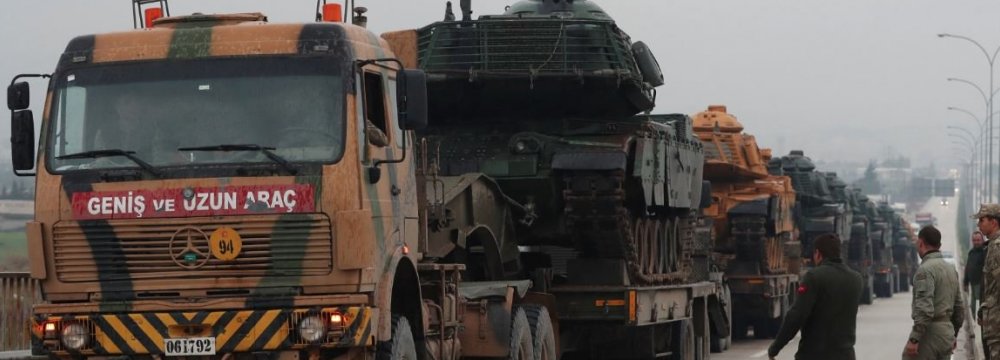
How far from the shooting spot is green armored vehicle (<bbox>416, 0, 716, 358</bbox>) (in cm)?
1756

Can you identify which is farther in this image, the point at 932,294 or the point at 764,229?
the point at 764,229

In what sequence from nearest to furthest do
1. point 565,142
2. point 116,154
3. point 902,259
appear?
point 116,154 → point 565,142 → point 902,259

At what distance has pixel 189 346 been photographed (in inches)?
432

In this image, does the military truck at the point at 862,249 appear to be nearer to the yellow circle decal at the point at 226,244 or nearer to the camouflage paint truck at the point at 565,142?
the camouflage paint truck at the point at 565,142

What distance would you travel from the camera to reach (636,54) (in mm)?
18453

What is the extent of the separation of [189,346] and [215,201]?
2.76 ft

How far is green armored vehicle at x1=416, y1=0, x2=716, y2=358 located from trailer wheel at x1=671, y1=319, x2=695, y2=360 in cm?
110

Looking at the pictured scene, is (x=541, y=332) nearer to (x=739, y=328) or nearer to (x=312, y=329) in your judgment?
(x=312, y=329)

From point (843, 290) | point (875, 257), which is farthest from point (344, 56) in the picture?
point (875, 257)

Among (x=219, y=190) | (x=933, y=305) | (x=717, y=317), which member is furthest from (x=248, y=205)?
(x=717, y=317)

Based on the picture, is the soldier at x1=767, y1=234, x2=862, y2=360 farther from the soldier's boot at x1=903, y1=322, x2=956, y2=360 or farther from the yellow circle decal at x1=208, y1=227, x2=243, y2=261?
the yellow circle decal at x1=208, y1=227, x2=243, y2=261

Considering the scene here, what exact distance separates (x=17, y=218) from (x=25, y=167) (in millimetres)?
17032

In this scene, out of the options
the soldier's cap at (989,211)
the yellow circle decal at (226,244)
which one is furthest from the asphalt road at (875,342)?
the yellow circle decal at (226,244)

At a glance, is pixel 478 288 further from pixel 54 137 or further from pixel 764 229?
pixel 764 229
